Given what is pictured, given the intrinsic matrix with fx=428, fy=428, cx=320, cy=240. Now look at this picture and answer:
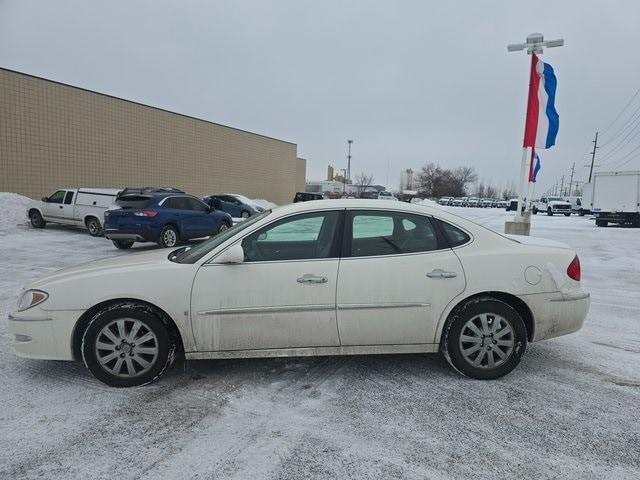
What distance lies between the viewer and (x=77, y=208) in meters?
15.1

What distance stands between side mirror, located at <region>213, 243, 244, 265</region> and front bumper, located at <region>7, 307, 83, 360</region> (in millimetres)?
1204

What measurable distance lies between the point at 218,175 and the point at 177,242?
21.2m

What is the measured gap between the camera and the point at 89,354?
346cm

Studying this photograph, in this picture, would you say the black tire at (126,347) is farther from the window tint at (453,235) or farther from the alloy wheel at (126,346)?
the window tint at (453,235)

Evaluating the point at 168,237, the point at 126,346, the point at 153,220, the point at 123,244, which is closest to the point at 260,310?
the point at 126,346

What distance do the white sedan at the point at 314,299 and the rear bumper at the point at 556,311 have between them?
0.03ft

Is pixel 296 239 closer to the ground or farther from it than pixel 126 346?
farther from it

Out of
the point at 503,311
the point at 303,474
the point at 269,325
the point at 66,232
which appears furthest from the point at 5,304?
the point at 66,232

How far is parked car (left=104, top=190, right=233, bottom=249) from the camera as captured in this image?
11.5 meters

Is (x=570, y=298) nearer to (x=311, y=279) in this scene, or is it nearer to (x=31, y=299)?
(x=311, y=279)

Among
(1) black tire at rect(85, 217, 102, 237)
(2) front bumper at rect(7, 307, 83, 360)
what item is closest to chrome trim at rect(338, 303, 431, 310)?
(2) front bumper at rect(7, 307, 83, 360)

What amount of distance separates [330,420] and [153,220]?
9.95 meters

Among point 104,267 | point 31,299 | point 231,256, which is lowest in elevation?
point 31,299

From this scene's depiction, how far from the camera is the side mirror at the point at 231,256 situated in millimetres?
3454
